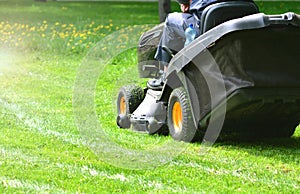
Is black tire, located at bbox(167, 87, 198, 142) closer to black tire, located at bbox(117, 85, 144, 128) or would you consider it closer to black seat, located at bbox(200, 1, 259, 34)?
black seat, located at bbox(200, 1, 259, 34)

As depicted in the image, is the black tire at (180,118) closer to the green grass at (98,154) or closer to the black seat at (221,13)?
the green grass at (98,154)

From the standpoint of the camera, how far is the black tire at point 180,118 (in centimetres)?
716

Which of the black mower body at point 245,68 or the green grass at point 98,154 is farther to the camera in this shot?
the black mower body at point 245,68

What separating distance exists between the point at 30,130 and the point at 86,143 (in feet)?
3.09

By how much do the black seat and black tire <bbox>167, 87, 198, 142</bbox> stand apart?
23.9 inches

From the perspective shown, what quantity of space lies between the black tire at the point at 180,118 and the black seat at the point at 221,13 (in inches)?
23.9

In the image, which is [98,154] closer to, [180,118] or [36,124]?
[180,118]

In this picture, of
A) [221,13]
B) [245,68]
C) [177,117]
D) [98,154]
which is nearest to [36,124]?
[177,117]

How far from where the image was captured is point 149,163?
6.39 m

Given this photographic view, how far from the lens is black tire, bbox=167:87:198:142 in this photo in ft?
23.5

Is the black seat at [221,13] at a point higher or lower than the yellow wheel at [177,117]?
higher

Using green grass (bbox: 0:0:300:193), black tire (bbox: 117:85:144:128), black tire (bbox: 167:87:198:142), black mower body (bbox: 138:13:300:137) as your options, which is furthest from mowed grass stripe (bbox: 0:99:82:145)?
black mower body (bbox: 138:13:300:137)

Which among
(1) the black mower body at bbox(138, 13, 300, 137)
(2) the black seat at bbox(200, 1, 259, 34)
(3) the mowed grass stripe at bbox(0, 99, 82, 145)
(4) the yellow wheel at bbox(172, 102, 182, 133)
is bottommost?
(3) the mowed grass stripe at bbox(0, 99, 82, 145)

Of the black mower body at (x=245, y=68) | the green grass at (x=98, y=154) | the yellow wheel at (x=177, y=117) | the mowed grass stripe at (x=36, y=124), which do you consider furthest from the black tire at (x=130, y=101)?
the black mower body at (x=245, y=68)
